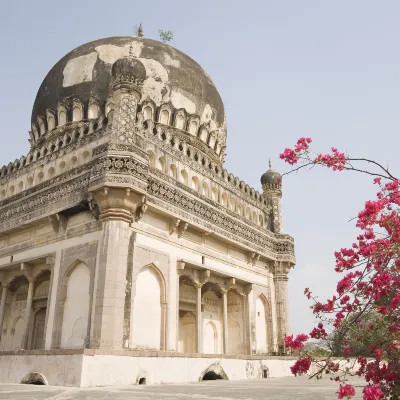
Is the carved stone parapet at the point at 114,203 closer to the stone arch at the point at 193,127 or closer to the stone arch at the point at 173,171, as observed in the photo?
the stone arch at the point at 173,171

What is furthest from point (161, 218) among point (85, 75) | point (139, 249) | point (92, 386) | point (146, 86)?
point (85, 75)

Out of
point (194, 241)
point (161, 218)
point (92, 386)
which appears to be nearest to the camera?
point (92, 386)

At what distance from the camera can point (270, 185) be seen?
63.4 feet

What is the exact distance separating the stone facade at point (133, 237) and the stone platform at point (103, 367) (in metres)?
0.20

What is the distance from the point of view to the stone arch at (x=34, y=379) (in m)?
Answer: 8.27

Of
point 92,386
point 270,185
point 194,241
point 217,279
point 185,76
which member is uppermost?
point 185,76

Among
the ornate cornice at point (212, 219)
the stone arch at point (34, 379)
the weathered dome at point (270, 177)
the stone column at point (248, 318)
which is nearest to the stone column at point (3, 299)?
the ornate cornice at point (212, 219)

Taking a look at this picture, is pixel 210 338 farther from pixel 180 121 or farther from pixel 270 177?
pixel 180 121

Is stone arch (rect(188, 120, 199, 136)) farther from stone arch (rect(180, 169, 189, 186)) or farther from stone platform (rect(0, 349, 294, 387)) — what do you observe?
stone platform (rect(0, 349, 294, 387))

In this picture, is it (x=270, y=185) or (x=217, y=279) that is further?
(x=270, y=185)

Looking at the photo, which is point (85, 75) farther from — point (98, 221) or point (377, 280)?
point (377, 280)

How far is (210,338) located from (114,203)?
25.0 feet

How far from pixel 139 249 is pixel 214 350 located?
6.57 meters

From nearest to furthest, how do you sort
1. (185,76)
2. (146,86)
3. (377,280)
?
(377,280)
(146,86)
(185,76)
